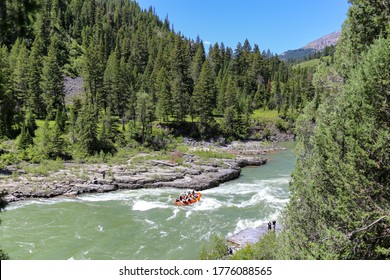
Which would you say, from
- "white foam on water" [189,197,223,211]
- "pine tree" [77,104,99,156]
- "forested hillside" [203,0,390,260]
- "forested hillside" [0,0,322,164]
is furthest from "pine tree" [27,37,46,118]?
"forested hillside" [203,0,390,260]

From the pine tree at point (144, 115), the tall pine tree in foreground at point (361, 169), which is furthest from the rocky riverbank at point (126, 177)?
the tall pine tree in foreground at point (361, 169)

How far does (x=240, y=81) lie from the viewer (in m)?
109

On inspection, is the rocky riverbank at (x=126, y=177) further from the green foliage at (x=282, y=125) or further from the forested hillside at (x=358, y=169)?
the green foliage at (x=282, y=125)

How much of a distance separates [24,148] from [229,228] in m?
35.9

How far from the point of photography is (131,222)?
87.7 feet

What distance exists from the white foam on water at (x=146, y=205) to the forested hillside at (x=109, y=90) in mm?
15609

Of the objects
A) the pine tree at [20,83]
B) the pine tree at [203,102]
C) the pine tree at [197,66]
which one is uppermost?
the pine tree at [197,66]

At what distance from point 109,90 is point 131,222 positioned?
49257mm

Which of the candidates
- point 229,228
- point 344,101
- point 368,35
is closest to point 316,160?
point 344,101

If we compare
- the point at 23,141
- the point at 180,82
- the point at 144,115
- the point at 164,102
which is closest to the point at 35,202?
the point at 23,141

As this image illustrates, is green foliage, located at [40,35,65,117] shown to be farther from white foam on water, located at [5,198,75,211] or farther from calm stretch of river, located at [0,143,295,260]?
calm stretch of river, located at [0,143,295,260]

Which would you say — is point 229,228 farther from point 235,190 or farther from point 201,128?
point 201,128

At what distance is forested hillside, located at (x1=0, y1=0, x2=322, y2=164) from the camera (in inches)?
1877

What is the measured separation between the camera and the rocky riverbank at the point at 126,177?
3375cm
